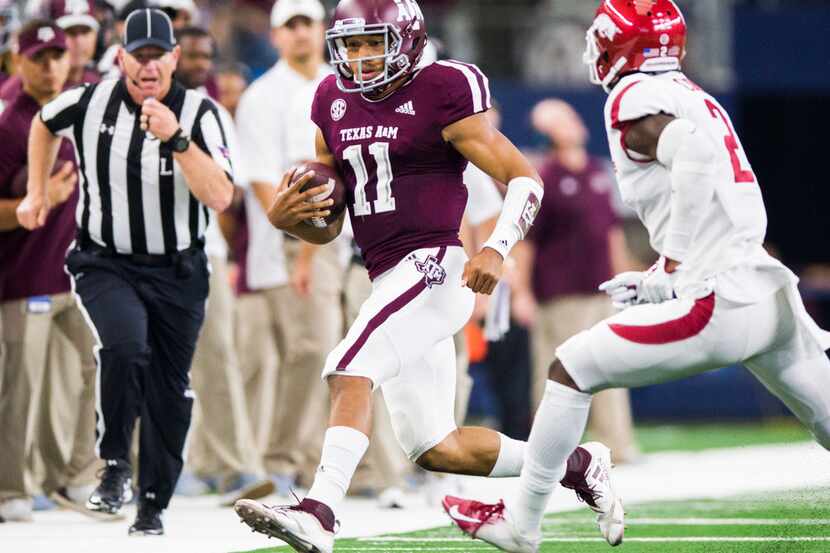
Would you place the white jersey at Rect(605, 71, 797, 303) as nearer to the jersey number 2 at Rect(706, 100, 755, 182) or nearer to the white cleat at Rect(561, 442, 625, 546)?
the jersey number 2 at Rect(706, 100, 755, 182)

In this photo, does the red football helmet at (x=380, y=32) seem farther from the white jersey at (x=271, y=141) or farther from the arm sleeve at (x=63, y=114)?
the white jersey at (x=271, y=141)

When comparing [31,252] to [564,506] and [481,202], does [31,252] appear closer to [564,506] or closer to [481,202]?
[481,202]

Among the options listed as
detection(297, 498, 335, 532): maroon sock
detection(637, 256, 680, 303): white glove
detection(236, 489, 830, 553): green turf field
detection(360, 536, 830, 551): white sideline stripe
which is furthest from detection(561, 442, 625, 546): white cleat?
detection(297, 498, 335, 532): maroon sock

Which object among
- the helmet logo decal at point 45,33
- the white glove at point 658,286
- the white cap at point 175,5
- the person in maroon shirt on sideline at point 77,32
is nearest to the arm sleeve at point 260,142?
the white cap at point 175,5

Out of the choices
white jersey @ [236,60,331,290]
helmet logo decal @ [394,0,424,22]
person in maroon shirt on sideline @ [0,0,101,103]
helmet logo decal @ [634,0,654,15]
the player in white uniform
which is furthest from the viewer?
white jersey @ [236,60,331,290]

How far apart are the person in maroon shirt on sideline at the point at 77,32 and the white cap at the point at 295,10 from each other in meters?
1.07

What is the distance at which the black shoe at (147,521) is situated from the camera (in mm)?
6190

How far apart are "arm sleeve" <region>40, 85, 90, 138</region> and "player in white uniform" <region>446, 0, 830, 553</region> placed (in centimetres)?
224

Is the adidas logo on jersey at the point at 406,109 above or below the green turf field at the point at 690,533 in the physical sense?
above

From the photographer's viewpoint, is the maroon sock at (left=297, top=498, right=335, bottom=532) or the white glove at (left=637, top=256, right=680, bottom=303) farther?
the white glove at (left=637, top=256, right=680, bottom=303)

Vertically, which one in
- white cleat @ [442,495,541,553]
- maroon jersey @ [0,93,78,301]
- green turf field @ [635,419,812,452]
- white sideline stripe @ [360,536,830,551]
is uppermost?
maroon jersey @ [0,93,78,301]

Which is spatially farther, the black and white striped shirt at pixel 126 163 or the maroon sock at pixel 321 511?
the black and white striped shirt at pixel 126 163

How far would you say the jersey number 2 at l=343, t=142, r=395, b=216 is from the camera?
5.27 metres

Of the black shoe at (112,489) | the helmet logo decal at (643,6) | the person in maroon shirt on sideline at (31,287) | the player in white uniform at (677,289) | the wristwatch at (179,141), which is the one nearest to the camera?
the player in white uniform at (677,289)
